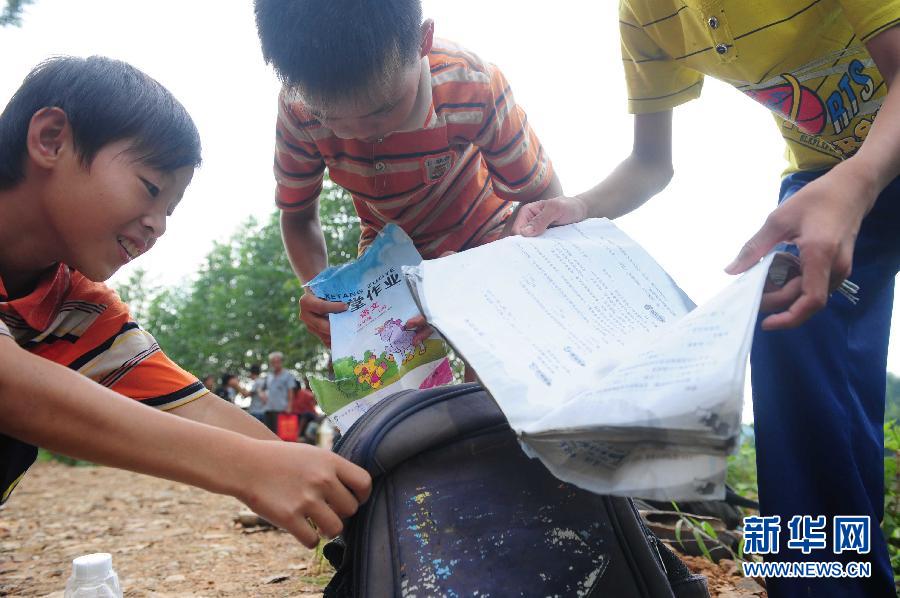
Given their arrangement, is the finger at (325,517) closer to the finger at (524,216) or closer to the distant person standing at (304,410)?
the finger at (524,216)

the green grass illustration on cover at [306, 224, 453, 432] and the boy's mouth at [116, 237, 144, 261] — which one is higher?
the boy's mouth at [116, 237, 144, 261]

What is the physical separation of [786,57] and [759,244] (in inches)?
22.2

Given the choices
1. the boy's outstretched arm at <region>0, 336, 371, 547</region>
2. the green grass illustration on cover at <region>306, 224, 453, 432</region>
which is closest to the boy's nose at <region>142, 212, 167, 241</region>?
the green grass illustration on cover at <region>306, 224, 453, 432</region>

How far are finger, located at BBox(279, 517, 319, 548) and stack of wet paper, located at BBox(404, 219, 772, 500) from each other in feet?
1.01

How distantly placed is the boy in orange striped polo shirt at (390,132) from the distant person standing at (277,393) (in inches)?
275

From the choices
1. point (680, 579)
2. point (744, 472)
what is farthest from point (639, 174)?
point (744, 472)

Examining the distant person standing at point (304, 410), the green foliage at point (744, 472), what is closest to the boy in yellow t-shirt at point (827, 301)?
the green foliage at point (744, 472)

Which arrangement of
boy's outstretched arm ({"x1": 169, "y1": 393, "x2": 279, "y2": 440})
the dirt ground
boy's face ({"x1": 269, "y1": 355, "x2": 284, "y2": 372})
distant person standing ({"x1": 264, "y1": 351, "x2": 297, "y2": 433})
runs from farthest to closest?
boy's face ({"x1": 269, "y1": 355, "x2": 284, "y2": 372})
distant person standing ({"x1": 264, "y1": 351, "x2": 297, "y2": 433})
the dirt ground
boy's outstretched arm ({"x1": 169, "y1": 393, "x2": 279, "y2": 440})

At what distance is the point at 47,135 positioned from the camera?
1.36 m

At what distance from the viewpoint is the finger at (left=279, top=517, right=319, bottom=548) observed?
35.1 inches

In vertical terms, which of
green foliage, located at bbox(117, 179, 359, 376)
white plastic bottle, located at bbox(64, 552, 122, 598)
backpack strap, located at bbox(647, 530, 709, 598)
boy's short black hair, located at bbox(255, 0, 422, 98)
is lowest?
green foliage, located at bbox(117, 179, 359, 376)

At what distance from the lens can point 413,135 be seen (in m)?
1.69

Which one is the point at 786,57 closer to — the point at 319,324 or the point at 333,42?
the point at 333,42

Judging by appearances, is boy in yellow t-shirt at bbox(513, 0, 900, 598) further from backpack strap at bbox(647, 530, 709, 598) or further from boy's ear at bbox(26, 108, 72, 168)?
boy's ear at bbox(26, 108, 72, 168)
